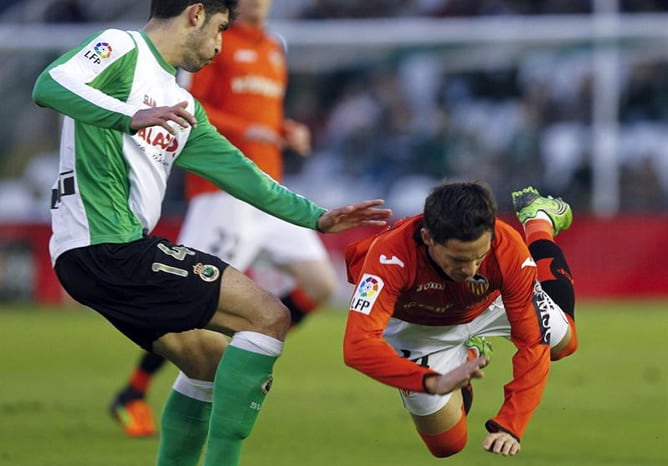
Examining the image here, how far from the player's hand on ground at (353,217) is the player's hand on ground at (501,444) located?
3.30 feet

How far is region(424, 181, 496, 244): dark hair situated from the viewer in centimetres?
512

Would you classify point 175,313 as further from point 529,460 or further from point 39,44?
point 39,44

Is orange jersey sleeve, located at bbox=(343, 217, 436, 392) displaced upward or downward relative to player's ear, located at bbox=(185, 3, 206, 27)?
downward

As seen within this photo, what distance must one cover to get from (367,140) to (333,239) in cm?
246

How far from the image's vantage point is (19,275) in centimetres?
1691

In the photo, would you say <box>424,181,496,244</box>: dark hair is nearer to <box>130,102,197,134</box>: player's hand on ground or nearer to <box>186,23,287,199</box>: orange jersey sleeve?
<box>130,102,197,134</box>: player's hand on ground

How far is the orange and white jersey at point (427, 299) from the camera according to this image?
5.16 metres

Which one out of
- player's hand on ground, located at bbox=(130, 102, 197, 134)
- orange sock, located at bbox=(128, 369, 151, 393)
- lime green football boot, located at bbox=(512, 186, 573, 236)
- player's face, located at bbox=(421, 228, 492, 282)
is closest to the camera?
player's hand on ground, located at bbox=(130, 102, 197, 134)

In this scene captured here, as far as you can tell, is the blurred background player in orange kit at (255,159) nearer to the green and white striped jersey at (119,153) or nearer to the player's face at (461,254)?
the green and white striped jersey at (119,153)

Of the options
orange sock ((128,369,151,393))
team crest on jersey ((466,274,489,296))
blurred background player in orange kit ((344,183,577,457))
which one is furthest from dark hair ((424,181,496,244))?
orange sock ((128,369,151,393))

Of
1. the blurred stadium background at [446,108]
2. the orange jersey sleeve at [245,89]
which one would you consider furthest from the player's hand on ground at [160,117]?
the blurred stadium background at [446,108]

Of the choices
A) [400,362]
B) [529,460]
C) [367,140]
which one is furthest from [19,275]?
[400,362]

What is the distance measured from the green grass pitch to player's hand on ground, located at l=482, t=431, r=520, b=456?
162 centimetres

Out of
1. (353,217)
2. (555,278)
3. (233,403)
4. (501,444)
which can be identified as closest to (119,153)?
(353,217)
